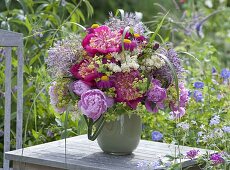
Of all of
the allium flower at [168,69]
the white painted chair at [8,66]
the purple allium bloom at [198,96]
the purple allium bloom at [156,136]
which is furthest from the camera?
the purple allium bloom at [198,96]

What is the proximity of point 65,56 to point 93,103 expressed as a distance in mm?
232

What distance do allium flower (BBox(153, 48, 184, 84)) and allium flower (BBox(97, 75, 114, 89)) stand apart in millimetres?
177

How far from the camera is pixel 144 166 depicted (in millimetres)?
2461

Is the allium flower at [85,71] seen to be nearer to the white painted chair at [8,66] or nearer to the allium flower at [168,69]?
the allium flower at [168,69]

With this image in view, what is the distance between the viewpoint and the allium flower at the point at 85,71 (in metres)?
2.48

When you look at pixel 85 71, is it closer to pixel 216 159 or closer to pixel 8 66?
pixel 8 66

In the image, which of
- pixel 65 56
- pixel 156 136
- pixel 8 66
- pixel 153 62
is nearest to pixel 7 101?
pixel 8 66

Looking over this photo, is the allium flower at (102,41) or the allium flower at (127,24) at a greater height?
the allium flower at (127,24)

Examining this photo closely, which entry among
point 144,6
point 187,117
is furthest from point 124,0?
point 187,117

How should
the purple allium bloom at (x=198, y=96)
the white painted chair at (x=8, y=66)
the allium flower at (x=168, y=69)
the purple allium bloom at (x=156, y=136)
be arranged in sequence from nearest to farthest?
the allium flower at (x=168, y=69) < the white painted chair at (x=8, y=66) < the purple allium bloom at (x=156, y=136) < the purple allium bloom at (x=198, y=96)

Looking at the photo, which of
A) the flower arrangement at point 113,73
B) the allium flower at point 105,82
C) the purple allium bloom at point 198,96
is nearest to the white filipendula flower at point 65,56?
the flower arrangement at point 113,73

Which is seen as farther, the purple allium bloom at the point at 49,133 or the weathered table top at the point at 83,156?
the purple allium bloom at the point at 49,133

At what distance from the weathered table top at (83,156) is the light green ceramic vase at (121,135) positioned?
3cm

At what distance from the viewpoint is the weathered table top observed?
8.16 ft
